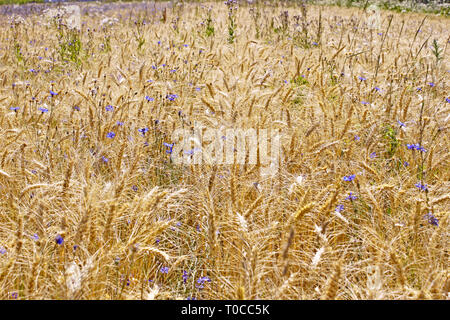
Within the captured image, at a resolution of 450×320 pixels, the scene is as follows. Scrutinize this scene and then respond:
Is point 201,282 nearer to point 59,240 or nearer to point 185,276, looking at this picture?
point 185,276

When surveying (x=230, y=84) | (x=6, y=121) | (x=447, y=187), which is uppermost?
(x=230, y=84)

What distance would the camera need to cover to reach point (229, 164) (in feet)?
7.32

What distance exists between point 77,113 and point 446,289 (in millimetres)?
2991

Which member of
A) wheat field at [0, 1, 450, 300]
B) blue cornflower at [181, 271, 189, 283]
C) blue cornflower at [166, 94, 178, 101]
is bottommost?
blue cornflower at [181, 271, 189, 283]

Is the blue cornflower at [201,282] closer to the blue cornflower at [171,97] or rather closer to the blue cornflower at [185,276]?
the blue cornflower at [185,276]

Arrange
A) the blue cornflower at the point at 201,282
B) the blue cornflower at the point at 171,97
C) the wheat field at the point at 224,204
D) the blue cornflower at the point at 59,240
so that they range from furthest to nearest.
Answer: the blue cornflower at the point at 171,97
the blue cornflower at the point at 201,282
the wheat field at the point at 224,204
the blue cornflower at the point at 59,240

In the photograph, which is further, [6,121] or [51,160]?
[6,121]

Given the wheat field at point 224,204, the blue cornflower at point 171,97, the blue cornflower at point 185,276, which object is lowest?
the blue cornflower at point 185,276

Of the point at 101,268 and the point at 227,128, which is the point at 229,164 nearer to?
the point at 227,128

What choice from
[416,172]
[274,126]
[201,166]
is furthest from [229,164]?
[416,172]

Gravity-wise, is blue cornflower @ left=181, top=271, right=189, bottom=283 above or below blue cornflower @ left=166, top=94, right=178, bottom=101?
below

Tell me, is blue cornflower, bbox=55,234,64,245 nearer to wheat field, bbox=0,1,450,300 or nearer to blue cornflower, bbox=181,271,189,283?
wheat field, bbox=0,1,450,300

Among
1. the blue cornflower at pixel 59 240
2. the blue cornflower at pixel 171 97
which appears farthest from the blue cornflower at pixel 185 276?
the blue cornflower at pixel 171 97

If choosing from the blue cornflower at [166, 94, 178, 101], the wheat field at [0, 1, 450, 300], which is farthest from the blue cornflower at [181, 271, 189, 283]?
the blue cornflower at [166, 94, 178, 101]
